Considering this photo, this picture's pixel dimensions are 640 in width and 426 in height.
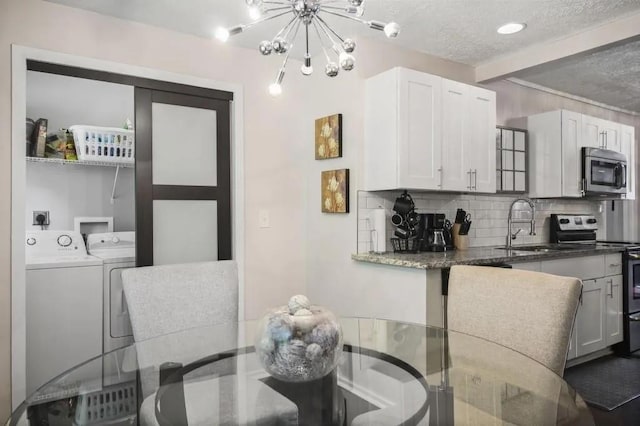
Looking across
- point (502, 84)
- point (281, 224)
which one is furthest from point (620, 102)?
point (281, 224)

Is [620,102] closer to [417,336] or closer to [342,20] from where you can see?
[342,20]

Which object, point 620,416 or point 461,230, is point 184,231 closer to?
point 461,230

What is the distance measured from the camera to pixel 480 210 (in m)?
3.70

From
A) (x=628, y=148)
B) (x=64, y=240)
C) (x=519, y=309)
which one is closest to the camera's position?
(x=519, y=309)

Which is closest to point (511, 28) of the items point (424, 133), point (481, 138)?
point (481, 138)

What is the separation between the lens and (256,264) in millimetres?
3141

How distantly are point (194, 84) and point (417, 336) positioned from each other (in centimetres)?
216

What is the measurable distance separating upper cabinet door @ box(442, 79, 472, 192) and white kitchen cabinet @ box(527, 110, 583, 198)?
3.78 ft

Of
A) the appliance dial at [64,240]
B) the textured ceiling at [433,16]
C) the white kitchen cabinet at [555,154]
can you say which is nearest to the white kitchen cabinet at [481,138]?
the textured ceiling at [433,16]

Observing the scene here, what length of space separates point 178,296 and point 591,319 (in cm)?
312

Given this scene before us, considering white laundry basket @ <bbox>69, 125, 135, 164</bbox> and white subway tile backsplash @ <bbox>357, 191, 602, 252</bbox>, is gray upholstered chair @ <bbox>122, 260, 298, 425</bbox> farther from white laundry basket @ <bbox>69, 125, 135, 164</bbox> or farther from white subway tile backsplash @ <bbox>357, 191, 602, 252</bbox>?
white laundry basket @ <bbox>69, 125, 135, 164</bbox>

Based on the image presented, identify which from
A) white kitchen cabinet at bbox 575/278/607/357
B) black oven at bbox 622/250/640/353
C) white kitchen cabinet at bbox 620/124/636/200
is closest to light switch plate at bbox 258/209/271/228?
white kitchen cabinet at bbox 575/278/607/357

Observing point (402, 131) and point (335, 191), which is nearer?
point (402, 131)

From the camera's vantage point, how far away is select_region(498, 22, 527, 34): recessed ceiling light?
9.23 feet
